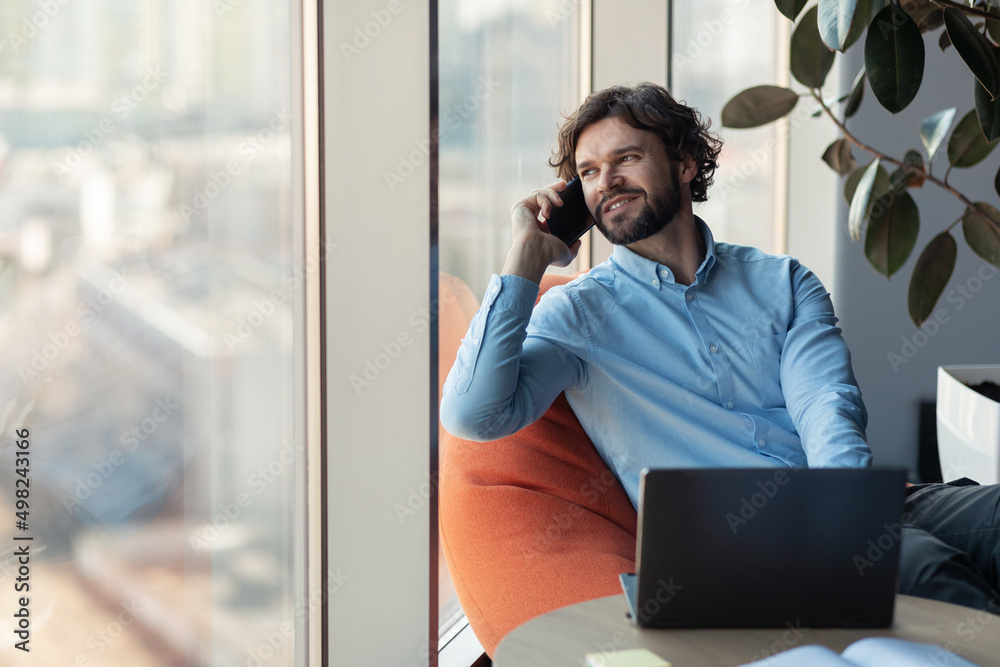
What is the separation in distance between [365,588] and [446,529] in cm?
20

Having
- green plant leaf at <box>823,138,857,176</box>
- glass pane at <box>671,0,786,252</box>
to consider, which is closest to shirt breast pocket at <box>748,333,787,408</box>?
green plant leaf at <box>823,138,857,176</box>

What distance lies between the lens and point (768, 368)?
1678 millimetres

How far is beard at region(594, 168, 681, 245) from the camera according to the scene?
5.85ft

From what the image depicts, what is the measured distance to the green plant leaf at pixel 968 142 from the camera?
2.05 metres

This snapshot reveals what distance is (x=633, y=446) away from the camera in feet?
5.13

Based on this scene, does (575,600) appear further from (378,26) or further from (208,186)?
(378,26)

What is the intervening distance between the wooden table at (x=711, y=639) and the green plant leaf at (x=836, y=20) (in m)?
0.91

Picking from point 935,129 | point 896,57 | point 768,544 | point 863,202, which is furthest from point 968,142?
point 768,544

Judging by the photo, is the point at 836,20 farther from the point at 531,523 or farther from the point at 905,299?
the point at 905,299

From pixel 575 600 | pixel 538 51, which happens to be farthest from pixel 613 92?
pixel 575 600

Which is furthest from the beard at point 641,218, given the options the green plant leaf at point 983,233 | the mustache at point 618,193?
the green plant leaf at point 983,233

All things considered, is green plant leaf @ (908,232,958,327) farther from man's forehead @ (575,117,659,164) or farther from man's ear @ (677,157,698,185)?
man's forehead @ (575,117,659,164)

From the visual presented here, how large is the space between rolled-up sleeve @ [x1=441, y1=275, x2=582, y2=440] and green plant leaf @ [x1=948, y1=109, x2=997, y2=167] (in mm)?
1279

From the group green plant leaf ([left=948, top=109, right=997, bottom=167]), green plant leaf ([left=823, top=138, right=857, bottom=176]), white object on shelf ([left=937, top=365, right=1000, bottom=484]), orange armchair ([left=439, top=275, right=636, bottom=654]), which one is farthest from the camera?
green plant leaf ([left=823, top=138, right=857, bottom=176])
